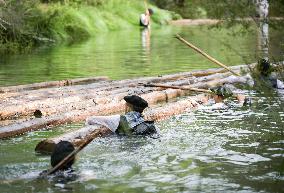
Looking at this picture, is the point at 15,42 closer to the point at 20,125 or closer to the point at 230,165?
the point at 20,125

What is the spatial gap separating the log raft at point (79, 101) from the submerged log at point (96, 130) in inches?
35.5

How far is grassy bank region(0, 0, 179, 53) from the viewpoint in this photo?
24250 millimetres

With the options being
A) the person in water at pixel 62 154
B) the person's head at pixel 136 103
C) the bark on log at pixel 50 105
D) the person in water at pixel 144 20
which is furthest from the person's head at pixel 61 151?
the person in water at pixel 144 20

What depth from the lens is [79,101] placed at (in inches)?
469

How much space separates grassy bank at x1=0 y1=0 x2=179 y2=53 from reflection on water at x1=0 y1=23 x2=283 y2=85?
117 centimetres

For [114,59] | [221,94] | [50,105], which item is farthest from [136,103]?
[114,59]

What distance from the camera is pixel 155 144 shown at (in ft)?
29.8

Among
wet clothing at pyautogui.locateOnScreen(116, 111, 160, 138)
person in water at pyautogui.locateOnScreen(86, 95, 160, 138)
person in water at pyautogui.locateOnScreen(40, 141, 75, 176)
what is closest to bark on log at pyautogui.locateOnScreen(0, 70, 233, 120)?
person in water at pyautogui.locateOnScreen(86, 95, 160, 138)

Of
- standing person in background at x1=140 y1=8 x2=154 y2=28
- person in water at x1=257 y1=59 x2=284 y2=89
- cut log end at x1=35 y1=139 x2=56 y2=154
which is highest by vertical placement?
standing person in background at x1=140 y1=8 x2=154 y2=28

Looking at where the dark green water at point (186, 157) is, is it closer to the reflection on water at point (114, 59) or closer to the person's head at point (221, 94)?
the person's head at point (221, 94)

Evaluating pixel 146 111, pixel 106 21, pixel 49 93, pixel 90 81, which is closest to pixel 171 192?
pixel 146 111

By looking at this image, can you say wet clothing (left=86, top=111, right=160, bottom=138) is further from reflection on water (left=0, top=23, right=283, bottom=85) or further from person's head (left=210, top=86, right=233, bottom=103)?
reflection on water (left=0, top=23, right=283, bottom=85)

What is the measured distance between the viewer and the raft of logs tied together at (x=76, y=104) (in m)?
9.38

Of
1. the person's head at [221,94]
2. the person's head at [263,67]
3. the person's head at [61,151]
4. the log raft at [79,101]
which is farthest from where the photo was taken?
the person's head at [221,94]
